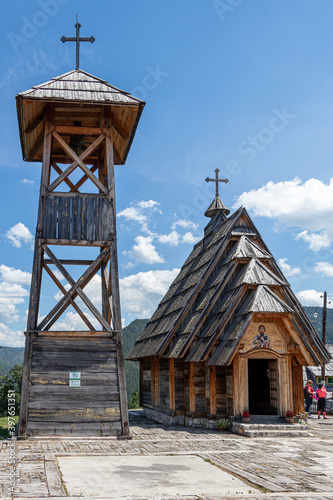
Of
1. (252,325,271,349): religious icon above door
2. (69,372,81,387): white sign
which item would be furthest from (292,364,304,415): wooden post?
(69,372,81,387): white sign

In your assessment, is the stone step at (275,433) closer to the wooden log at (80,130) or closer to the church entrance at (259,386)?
the church entrance at (259,386)

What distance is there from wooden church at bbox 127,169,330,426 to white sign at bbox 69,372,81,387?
448 centimetres

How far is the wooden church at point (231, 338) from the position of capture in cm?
1647

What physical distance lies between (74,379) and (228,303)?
614 centimetres

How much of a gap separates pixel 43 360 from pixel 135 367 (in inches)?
4678

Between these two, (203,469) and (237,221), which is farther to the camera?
(237,221)

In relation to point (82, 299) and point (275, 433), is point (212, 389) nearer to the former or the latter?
point (275, 433)

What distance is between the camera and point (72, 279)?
1413cm

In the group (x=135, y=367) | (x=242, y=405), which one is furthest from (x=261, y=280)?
(x=135, y=367)

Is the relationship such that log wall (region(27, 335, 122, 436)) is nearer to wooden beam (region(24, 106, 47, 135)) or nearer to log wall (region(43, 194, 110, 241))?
log wall (region(43, 194, 110, 241))

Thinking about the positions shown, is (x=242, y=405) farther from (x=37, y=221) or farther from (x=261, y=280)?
(x=37, y=221)

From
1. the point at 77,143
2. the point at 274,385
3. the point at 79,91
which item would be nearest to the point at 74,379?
the point at 274,385

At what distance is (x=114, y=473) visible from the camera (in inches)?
356

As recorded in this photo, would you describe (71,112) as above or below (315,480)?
above
